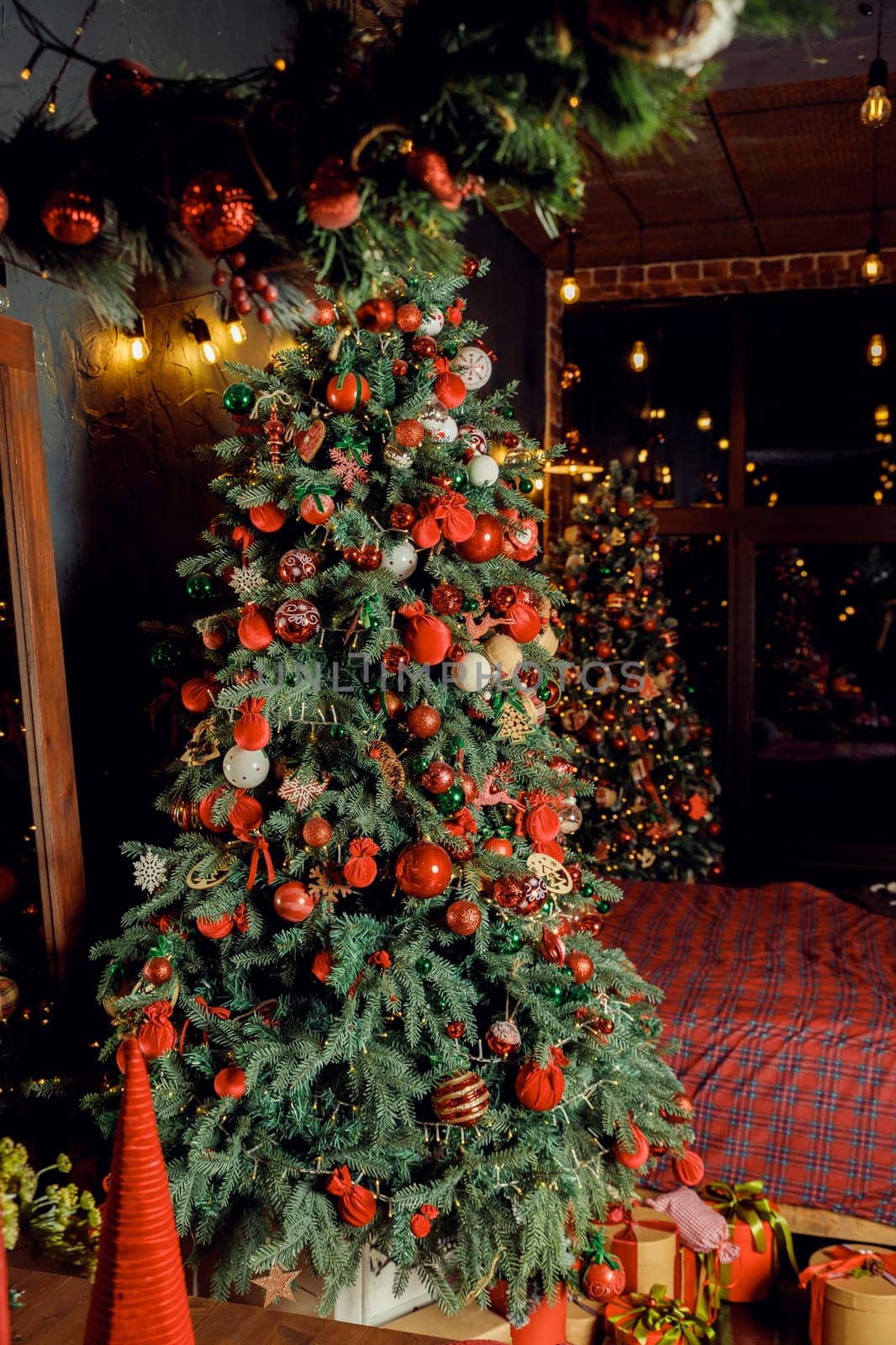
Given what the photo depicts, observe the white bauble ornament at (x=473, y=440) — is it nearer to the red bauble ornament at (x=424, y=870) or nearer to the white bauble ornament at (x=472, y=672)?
the white bauble ornament at (x=472, y=672)

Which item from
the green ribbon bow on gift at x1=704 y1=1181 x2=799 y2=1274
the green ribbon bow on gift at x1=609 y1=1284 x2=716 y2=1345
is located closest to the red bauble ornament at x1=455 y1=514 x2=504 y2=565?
the green ribbon bow on gift at x1=609 y1=1284 x2=716 y2=1345

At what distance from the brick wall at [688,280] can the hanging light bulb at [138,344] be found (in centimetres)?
368

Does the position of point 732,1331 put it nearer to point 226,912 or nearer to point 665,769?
point 226,912

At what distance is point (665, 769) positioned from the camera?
5301mm

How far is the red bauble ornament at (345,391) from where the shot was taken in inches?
79.1

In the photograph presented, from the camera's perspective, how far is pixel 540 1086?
1981 millimetres

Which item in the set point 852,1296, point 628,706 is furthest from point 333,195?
point 628,706

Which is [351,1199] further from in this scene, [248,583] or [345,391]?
[345,391]

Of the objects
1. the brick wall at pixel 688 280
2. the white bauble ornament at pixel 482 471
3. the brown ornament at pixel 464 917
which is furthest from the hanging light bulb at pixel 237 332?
the brick wall at pixel 688 280

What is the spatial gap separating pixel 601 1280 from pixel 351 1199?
0.67 meters

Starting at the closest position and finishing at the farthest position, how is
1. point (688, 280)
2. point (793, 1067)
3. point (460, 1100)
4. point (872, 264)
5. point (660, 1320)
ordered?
point (460, 1100)
point (660, 1320)
point (793, 1067)
point (872, 264)
point (688, 280)

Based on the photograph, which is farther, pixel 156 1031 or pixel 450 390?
pixel 450 390

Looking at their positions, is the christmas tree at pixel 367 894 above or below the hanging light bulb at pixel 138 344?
below

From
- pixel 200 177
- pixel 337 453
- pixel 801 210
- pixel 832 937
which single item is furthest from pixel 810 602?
pixel 200 177
